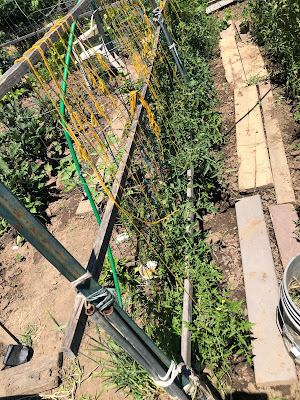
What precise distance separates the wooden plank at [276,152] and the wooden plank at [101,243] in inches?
57.7

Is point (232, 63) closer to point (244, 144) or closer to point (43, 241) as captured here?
point (244, 144)

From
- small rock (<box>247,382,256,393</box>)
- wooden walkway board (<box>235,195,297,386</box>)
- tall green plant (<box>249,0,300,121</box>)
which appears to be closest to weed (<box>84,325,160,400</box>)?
small rock (<box>247,382,256,393</box>)

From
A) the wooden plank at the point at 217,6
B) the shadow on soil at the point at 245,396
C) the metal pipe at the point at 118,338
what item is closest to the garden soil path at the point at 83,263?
the shadow on soil at the point at 245,396

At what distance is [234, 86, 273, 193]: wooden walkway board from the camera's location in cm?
369

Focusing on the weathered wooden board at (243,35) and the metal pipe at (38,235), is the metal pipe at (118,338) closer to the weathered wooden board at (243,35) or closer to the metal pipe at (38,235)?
the metal pipe at (38,235)

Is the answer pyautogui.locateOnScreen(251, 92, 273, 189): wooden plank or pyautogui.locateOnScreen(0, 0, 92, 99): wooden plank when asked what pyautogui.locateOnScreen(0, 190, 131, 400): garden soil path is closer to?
pyautogui.locateOnScreen(251, 92, 273, 189): wooden plank

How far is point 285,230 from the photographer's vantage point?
3162 mm

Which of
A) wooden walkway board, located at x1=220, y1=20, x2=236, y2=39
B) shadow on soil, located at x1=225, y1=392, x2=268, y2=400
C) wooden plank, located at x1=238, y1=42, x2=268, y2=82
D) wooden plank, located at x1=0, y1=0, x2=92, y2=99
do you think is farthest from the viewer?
wooden walkway board, located at x1=220, y1=20, x2=236, y2=39

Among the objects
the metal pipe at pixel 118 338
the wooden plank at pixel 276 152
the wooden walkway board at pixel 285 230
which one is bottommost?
the wooden walkway board at pixel 285 230

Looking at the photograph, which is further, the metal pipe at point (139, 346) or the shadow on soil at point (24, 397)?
the shadow on soil at point (24, 397)

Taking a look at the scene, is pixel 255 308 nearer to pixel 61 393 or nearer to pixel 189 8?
pixel 61 393

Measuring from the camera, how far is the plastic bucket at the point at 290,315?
7.32ft

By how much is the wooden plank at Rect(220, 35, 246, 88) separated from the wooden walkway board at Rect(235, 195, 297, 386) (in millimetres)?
2416

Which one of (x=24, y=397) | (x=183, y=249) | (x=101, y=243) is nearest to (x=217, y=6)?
(x=183, y=249)
